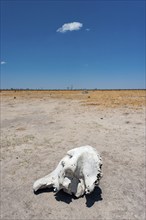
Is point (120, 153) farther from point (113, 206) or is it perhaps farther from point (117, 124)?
point (117, 124)

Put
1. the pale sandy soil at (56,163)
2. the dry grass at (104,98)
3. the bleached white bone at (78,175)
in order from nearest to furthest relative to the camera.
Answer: the pale sandy soil at (56,163) → the bleached white bone at (78,175) → the dry grass at (104,98)

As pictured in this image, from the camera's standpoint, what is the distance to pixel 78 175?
5.48 metres

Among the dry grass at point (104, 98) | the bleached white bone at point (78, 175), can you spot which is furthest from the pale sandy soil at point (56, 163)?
the dry grass at point (104, 98)

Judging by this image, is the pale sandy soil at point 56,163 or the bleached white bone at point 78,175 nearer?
the pale sandy soil at point 56,163

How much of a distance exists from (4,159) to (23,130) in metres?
4.37

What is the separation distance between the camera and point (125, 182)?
6207 millimetres

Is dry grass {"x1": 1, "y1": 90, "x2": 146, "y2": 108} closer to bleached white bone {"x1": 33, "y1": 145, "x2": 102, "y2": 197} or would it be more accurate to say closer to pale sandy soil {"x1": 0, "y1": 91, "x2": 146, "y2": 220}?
pale sandy soil {"x1": 0, "y1": 91, "x2": 146, "y2": 220}

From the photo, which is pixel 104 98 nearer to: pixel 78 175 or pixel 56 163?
pixel 56 163

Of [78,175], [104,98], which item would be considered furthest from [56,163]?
[104,98]

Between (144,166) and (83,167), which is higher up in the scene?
(83,167)

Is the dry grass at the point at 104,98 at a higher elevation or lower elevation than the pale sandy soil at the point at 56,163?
higher

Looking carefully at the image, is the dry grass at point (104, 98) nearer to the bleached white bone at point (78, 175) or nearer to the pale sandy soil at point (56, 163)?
the pale sandy soil at point (56, 163)

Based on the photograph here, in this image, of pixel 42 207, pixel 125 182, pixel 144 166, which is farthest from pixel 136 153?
pixel 42 207

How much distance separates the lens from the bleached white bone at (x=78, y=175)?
5.34 meters
